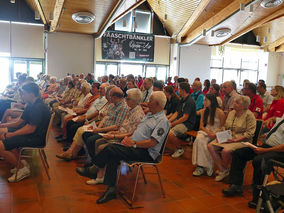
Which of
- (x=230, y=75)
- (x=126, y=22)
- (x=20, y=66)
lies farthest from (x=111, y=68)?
(x=230, y=75)

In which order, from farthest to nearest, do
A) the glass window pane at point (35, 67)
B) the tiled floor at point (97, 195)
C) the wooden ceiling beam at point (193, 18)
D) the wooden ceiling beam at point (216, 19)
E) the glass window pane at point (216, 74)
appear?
the glass window pane at point (216, 74) < the glass window pane at point (35, 67) < the wooden ceiling beam at point (193, 18) < the wooden ceiling beam at point (216, 19) < the tiled floor at point (97, 195)

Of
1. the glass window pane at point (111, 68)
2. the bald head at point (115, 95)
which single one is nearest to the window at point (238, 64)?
the glass window pane at point (111, 68)

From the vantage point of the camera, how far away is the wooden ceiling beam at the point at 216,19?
10.1 meters

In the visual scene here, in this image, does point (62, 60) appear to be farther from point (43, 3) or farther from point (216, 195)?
point (216, 195)

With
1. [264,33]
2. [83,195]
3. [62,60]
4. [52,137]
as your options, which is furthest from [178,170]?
[264,33]

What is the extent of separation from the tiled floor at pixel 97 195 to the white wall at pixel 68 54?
9590 mm

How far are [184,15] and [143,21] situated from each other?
2.98 metres

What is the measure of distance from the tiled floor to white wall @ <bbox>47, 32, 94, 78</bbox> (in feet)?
31.5

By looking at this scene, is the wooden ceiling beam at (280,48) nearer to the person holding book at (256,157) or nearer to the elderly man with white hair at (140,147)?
the person holding book at (256,157)

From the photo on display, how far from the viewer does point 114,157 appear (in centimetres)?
264

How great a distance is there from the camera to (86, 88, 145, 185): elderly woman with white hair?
3102 mm

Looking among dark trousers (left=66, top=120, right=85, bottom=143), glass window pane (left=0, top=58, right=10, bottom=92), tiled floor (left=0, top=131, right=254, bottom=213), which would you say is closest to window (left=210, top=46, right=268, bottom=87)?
glass window pane (left=0, top=58, right=10, bottom=92)

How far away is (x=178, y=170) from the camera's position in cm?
371

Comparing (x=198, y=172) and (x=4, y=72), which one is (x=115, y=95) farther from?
(x=4, y=72)
